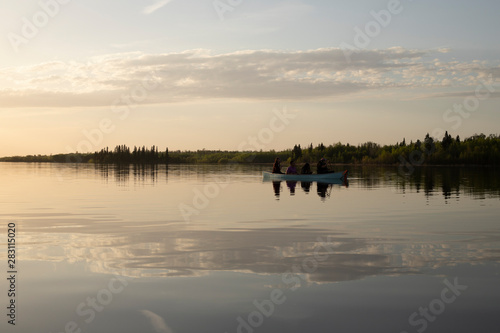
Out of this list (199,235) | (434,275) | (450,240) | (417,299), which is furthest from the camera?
(199,235)

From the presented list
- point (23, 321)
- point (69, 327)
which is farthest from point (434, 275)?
point (23, 321)

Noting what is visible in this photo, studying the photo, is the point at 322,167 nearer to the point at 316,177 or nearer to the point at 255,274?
the point at 316,177

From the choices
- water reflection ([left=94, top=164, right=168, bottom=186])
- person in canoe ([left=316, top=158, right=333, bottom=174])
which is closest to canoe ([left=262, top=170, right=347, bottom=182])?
person in canoe ([left=316, top=158, right=333, bottom=174])

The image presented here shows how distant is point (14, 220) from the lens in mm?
24016

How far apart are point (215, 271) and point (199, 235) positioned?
6.48 meters

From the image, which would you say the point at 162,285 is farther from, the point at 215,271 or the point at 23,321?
the point at 23,321

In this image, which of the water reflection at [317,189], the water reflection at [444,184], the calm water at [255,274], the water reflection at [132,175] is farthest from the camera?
the water reflection at [132,175]

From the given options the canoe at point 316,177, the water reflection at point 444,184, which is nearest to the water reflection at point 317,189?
the canoe at point 316,177

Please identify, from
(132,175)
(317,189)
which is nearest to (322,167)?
(317,189)

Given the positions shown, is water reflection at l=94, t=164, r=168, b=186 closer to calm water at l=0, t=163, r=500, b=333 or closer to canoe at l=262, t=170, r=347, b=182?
canoe at l=262, t=170, r=347, b=182

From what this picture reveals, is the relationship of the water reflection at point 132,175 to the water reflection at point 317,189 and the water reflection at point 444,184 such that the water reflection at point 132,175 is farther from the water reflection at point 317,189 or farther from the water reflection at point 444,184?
the water reflection at point 444,184

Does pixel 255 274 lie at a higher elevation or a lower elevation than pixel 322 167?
lower

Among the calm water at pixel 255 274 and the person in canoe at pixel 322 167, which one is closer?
the calm water at pixel 255 274

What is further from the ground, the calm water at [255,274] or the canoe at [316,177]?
the canoe at [316,177]
